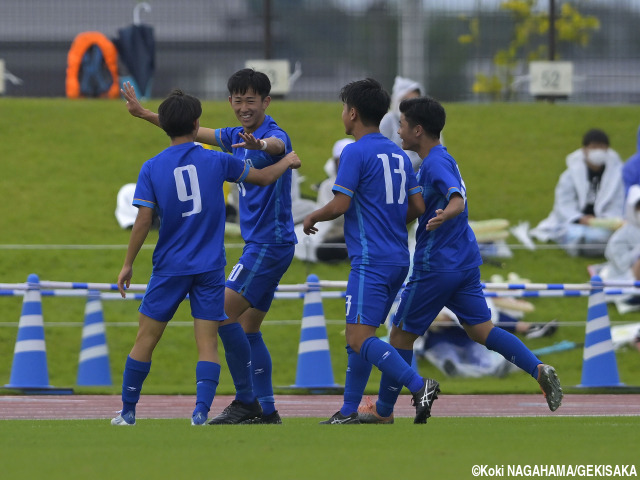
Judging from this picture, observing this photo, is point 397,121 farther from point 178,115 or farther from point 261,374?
point 178,115

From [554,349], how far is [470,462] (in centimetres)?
810

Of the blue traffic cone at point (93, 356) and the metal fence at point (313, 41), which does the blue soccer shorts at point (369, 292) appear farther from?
the metal fence at point (313, 41)

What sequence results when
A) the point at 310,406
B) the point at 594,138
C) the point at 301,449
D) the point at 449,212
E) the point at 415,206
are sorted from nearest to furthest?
1. the point at 301,449
2. the point at 449,212
3. the point at 415,206
4. the point at 310,406
5. the point at 594,138

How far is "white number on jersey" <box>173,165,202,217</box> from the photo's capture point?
7.70 meters

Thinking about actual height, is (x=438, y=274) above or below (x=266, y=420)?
above

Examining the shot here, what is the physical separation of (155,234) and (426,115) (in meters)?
9.79

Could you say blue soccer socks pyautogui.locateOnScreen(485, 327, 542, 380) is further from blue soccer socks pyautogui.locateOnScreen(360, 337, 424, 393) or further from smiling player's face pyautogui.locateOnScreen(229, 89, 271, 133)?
smiling player's face pyautogui.locateOnScreen(229, 89, 271, 133)

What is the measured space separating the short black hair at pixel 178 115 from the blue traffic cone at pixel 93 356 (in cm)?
542

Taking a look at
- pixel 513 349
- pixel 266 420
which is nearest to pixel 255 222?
pixel 266 420

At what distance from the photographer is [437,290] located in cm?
833

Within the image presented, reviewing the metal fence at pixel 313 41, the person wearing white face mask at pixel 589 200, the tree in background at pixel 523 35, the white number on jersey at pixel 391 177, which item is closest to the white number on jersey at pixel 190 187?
the white number on jersey at pixel 391 177

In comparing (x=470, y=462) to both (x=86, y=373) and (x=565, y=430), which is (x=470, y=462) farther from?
(x=86, y=373)

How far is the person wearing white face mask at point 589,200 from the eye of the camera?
17.4 m

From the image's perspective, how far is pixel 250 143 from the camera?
8.00 m
